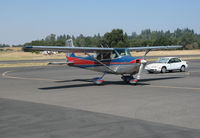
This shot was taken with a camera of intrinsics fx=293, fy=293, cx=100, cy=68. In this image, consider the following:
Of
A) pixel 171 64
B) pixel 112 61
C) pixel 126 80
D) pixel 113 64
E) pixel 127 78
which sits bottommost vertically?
pixel 126 80

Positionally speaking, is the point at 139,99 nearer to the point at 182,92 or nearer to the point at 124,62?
the point at 182,92

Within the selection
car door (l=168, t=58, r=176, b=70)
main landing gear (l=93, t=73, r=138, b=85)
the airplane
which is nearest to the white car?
car door (l=168, t=58, r=176, b=70)

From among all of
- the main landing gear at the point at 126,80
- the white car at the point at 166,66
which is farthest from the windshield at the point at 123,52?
the white car at the point at 166,66

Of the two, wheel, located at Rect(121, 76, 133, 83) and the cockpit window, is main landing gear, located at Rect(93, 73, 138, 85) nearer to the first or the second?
wheel, located at Rect(121, 76, 133, 83)

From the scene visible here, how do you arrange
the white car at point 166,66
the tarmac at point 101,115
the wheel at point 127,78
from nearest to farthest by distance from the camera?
the tarmac at point 101,115 → the wheel at point 127,78 → the white car at point 166,66

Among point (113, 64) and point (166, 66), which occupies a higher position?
point (113, 64)

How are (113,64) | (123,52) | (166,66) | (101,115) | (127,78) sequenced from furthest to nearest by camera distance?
(166,66) → (127,78) → (123,52) → (113,64) → (101,115)

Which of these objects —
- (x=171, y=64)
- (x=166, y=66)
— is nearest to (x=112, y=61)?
(x=166, y=66)

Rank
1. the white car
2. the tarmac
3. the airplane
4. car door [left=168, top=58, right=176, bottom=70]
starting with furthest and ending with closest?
car door [left=168, top=58, right=176, bottom=70] < the white car < the airplane < the tarmac

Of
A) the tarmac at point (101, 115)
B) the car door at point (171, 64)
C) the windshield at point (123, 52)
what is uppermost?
the windshield at point (123, 52)

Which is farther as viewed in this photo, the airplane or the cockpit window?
the cockpit window

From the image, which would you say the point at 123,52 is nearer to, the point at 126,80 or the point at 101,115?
the point at 126,80

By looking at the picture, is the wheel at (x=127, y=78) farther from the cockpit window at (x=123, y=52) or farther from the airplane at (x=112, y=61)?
the cockpit window at (x=123, y=52)

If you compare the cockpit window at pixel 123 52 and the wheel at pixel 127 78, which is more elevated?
the cockpit window at pixel 123 52
